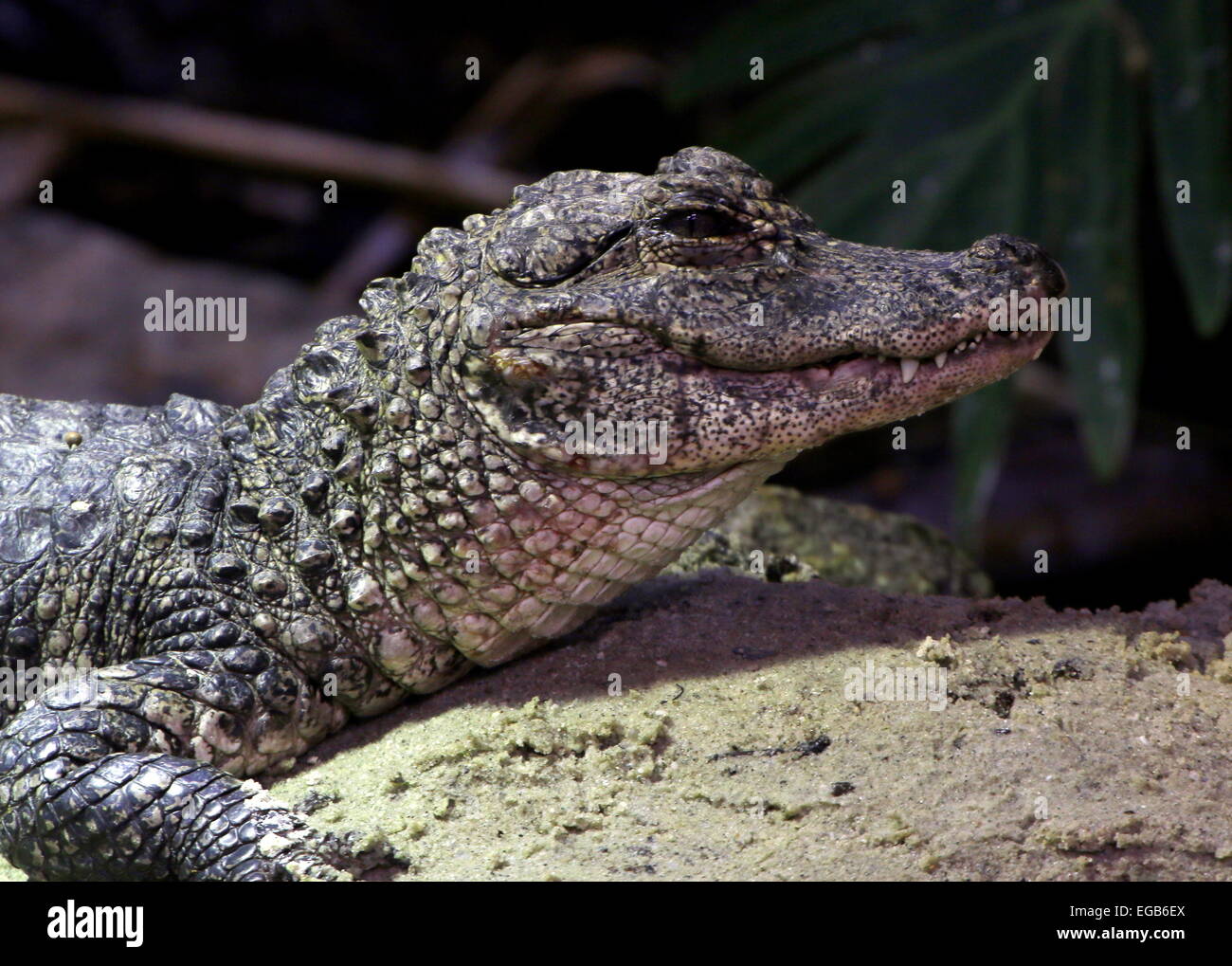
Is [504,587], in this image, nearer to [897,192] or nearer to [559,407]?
[559,407]

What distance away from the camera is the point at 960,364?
332cm

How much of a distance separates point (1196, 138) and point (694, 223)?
132 inches

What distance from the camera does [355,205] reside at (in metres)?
9.71

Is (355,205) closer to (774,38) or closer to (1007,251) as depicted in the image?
(774,38)

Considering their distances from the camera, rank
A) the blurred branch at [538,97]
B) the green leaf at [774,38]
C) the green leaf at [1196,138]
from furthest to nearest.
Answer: the blurred branch at [538,97], the green leaf at [774,38], the green leaf at [1196,138]

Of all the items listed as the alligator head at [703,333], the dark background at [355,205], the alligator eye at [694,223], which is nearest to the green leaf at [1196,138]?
the alligator head at [703,333]

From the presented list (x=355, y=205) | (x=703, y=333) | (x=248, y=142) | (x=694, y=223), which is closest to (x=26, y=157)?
(x=248, y=142)

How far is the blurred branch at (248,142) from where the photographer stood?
8492mm

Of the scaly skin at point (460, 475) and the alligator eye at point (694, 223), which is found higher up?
the alligator eye at point (694, 223)

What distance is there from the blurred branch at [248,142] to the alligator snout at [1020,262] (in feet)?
17.9

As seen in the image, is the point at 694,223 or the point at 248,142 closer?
the point at 694,223

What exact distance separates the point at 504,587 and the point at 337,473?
0.57 metres

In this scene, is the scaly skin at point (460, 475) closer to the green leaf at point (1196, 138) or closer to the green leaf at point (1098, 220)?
the green leaf at point (1098, 220)

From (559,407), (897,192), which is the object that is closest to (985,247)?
(559,407)
